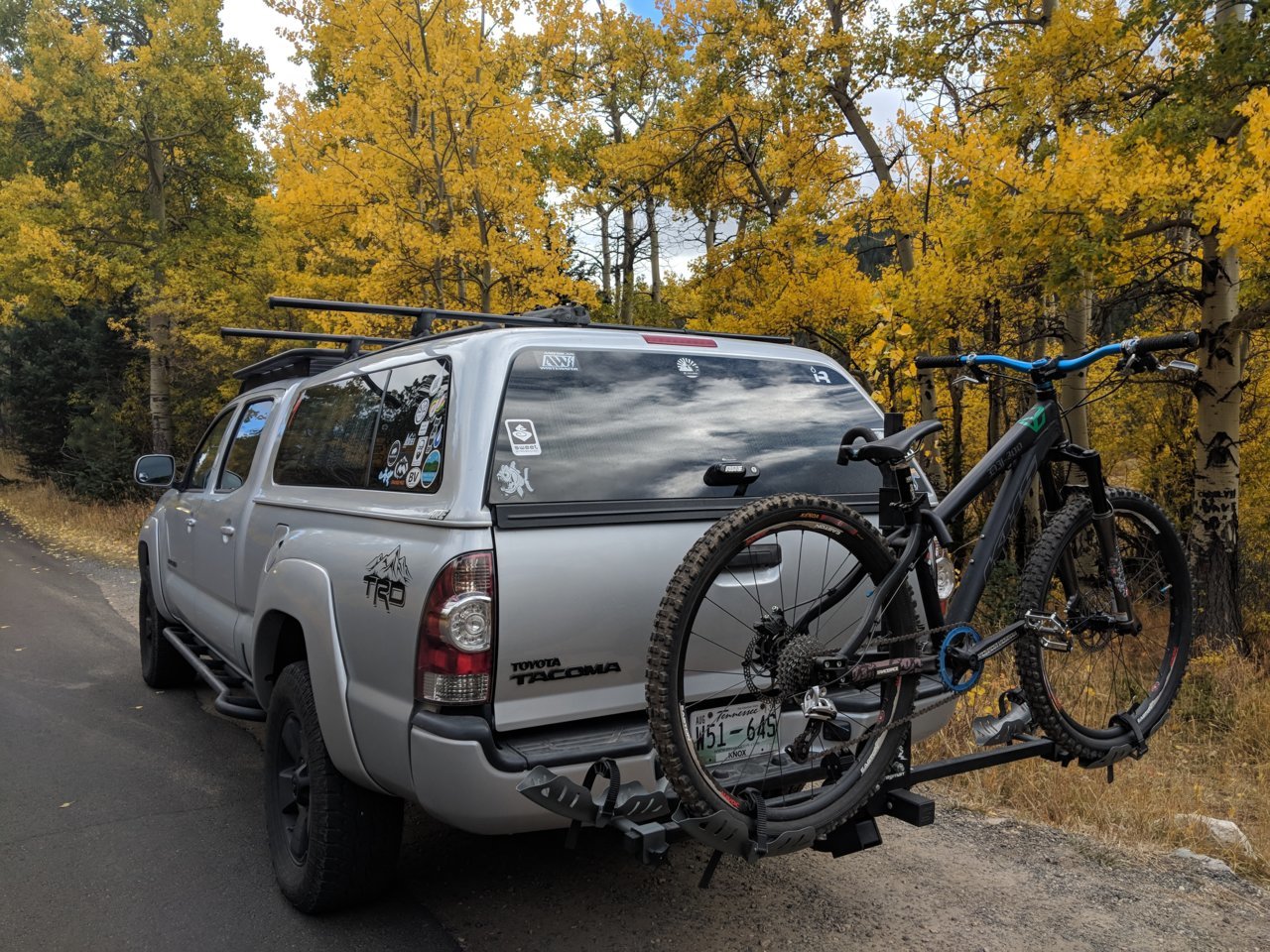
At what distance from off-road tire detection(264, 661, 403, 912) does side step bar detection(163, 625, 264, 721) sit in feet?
2.50

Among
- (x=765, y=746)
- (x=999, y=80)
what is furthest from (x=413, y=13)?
(x=765, y=746)

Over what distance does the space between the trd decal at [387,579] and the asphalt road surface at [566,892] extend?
50.2 inches

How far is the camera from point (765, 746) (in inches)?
111

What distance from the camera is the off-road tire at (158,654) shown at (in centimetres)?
638

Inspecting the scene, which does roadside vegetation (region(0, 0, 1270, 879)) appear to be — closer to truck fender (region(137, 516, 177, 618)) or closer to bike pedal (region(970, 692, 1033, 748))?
bike pedal (region(970, 692, 1033, 748))

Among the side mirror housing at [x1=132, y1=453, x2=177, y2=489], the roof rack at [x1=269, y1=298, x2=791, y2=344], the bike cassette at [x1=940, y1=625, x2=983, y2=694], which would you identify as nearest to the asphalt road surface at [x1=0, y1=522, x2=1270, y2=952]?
the bike cassette at [x1=940, y1=625, x2=983, y2=694]

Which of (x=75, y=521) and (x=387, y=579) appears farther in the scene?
(x=75, y=521)

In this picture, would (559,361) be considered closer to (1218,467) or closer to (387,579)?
(387,579)

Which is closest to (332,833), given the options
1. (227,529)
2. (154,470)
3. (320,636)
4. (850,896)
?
(320,636)

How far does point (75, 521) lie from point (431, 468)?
19.4 m

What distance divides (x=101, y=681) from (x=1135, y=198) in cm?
955

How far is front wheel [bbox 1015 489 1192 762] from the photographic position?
313cm

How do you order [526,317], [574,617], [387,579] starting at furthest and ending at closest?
[526,317]
[387,579]
[574,617]

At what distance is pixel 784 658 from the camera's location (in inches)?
106
